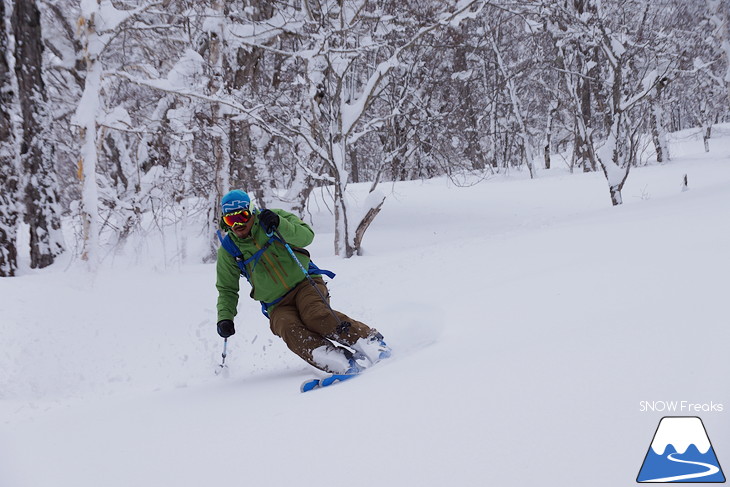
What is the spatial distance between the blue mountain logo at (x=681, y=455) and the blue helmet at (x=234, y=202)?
3.05m

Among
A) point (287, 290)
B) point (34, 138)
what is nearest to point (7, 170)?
point (34, 138)

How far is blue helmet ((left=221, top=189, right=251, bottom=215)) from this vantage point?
4078 millimetres

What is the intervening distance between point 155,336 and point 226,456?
4.40m

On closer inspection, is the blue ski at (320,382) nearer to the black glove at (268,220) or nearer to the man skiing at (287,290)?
the man skiing at (287,290)

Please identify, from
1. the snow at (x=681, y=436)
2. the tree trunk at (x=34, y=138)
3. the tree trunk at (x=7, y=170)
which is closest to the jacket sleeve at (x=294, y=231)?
the snow at (x=681, y=436)

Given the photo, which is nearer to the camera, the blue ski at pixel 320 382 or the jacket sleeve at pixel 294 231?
the blue ski at pixel 320 382

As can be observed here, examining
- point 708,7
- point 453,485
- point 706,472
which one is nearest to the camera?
point 706,472

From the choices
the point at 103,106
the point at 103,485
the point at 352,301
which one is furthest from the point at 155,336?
the point at 103,485

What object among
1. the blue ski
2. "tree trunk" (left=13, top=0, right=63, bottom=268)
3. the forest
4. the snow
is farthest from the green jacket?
"tree trunk" (left=13, top=0, right=63, bottom=268)

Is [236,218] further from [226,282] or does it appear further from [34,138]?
[34,138]

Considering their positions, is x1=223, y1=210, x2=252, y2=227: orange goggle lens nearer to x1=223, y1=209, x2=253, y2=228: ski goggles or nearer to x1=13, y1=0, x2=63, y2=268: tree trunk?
x1=223, y1=209, x2=253, y2=228: ski goggles

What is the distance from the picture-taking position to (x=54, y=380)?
209 inches

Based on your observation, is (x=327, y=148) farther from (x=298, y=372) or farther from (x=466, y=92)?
(x=298, y=372)

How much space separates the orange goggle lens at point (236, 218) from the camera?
4070mm
